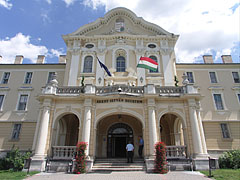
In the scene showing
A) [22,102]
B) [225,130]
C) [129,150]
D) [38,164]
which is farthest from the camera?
[22,102]

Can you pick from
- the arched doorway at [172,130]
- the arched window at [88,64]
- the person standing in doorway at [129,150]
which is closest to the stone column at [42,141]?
the person standing in doorway at [129,150]

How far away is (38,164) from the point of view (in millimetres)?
12586

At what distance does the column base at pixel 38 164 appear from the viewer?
12461 mm

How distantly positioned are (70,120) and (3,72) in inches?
528

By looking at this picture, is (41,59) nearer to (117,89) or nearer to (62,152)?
(117,89)

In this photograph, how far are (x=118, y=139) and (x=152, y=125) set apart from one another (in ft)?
19.4

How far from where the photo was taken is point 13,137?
20.0 m

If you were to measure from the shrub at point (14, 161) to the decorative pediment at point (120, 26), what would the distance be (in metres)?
16.5

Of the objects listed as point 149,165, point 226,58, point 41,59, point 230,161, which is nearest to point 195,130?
point 230,161

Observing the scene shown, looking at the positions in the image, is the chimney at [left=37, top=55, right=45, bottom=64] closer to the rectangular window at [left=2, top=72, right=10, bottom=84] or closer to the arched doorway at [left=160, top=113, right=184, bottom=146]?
the rectangular window at [left=2, top=72, right=10, bottom=84]

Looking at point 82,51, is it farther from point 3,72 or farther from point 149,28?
point 3,72

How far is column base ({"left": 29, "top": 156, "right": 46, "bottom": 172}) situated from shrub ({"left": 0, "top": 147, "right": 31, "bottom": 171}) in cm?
133

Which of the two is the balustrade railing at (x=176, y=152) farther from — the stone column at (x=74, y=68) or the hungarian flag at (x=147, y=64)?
the stone column at (x=74, y=68)

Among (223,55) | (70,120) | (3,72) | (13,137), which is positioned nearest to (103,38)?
(70,120)
